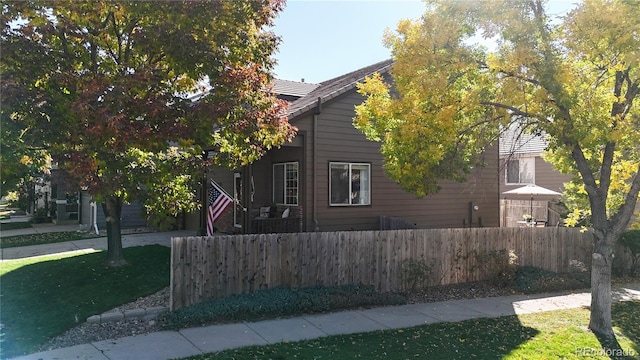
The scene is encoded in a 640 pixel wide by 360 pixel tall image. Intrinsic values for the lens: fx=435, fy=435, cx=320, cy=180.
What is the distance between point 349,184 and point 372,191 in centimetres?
88

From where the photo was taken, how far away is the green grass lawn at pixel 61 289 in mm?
6492

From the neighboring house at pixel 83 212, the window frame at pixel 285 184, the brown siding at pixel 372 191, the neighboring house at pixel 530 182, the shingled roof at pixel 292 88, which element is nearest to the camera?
the brown siding at pixel 372 191

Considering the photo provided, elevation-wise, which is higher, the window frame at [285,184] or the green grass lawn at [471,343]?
the window frame at [285,184]

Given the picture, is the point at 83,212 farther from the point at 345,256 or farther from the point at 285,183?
the point at 345,256

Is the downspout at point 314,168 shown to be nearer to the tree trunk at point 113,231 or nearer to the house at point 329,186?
the house at point 329,186

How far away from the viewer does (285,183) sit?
45.7 feet

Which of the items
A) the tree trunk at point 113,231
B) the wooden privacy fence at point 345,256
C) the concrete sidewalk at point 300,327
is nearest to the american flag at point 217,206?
the wooden privacy fence at point 345,256

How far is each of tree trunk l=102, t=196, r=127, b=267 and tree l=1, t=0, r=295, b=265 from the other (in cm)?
159

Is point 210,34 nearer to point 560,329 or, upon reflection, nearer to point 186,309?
point 186,309

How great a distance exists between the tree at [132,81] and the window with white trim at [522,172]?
1776cm

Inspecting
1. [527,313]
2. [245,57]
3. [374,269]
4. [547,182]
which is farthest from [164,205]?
[547,182]

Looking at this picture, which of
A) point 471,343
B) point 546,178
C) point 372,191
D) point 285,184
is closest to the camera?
point 471,343

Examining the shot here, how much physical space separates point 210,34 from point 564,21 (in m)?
5.88

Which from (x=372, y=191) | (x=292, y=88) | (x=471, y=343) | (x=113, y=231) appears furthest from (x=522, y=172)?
(x=113, y=231)
